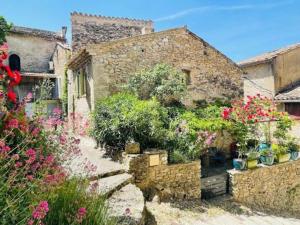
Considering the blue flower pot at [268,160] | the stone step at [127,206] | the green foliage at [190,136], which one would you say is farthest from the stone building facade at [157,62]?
the stone step at [127,206]

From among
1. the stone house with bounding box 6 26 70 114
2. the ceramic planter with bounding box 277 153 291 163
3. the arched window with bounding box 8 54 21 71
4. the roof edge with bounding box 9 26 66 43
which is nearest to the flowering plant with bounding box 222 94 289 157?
the ceramic planter with bounding box 277 153 291 163

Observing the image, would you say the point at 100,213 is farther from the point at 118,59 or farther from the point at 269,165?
the point at 118,59

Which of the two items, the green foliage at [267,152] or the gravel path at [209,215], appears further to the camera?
the green foliage at [267,152]

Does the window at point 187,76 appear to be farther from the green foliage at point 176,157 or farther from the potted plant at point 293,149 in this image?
the green foliage at point 176,157

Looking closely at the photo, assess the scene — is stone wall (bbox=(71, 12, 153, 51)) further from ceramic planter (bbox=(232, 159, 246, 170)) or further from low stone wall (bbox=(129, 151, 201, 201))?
ceramic planter (bbox=(232, 159, 246, 170))

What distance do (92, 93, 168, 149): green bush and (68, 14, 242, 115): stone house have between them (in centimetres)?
240

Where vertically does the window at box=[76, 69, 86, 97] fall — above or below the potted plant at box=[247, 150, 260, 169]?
above

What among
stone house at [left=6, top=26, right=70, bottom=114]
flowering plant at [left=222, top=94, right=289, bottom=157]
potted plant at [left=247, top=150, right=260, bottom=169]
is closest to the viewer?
potted plant at [left=247, top=150, right=260, bottom=169]

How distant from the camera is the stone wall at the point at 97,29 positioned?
19323 millimetres

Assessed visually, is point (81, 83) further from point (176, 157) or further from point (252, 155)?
point (252, 155)

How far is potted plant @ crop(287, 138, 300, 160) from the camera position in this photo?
1161 cm

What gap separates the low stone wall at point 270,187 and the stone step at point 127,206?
15.5ft

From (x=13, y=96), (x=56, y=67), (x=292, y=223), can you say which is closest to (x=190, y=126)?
(x=292, y=223)

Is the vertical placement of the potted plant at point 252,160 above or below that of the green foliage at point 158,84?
below
